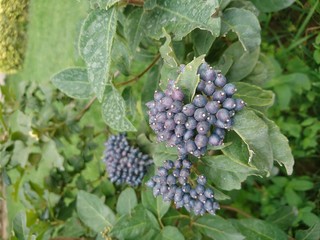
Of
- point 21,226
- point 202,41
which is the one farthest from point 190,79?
point 21,226

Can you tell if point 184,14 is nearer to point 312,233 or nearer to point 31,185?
point 312,233

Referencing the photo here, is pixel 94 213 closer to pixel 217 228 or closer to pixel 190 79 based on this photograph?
pixel 217 228

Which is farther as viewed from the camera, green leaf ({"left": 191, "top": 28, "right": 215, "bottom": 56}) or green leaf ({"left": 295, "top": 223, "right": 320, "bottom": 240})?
green leaf ({"left": 295, "top": 223, "right": 320, "bottom": 240})

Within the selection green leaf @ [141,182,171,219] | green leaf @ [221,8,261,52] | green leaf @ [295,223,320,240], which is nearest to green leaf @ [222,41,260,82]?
green leaf @ [221,8,261,52]

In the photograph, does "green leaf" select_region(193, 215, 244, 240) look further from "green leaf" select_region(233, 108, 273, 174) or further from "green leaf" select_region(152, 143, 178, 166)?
"green leaf" select_region(233, 108, 273, 174)

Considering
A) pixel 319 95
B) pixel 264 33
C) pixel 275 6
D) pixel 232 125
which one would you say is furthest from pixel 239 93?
pixel 264 33
